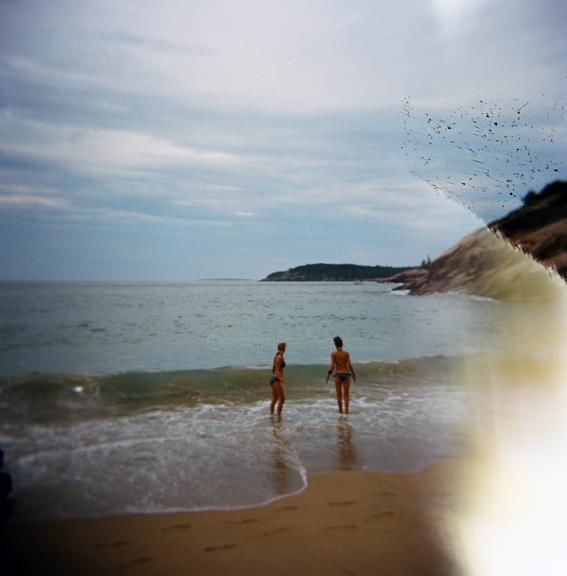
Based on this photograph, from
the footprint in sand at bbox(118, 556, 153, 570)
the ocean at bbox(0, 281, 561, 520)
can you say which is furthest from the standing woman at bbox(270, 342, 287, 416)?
the footprint in sand at bbox(118, 556, 153, 570)

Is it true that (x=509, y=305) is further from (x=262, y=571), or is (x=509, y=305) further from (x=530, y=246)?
(x=262, y=571)

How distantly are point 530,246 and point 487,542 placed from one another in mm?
4394

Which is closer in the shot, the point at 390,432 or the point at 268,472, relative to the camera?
the point at 268,472

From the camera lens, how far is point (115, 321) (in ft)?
127

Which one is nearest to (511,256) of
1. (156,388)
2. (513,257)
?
(513,257)

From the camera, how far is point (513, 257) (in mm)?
45594

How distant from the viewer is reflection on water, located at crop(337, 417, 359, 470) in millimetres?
7346

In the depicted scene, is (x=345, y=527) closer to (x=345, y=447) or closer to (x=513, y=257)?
(x=345, y=447)

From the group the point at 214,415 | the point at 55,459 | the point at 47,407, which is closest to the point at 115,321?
the point at 47,407

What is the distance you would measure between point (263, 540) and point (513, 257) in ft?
154

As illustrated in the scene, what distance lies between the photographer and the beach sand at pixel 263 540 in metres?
4.37

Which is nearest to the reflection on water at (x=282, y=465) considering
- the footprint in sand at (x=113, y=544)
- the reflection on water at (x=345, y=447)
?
the reflection on water at (x=345, y=447)

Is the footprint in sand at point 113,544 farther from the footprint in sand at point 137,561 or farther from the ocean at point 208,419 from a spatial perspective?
the ocean at point 208,419

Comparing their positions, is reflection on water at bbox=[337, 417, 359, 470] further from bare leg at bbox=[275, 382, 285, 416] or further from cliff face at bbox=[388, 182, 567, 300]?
cliff face at bbox=[388, 182, 567, 300]
